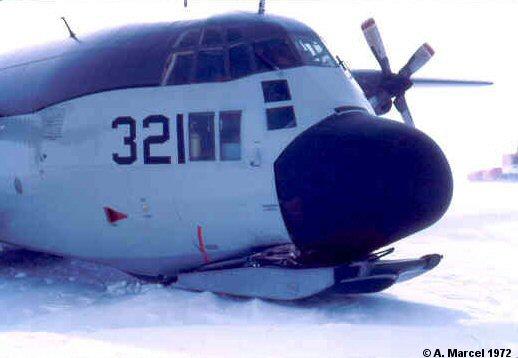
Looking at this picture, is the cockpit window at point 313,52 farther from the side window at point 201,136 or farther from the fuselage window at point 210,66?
the side window at point 201,136

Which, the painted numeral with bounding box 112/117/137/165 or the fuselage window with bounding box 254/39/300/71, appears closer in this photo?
the fuselage window with bounding box 254/39/300/71

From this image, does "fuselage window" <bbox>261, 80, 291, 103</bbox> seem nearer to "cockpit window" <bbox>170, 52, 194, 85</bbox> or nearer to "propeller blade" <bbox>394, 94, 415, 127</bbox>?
"cockpit window" <bbox>170, 52, 194, 85</bbox>

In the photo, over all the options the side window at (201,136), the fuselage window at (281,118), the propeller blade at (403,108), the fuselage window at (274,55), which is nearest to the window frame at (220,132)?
the side window at (201,136)

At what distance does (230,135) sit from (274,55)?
1.43m

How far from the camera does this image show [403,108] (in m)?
14.9

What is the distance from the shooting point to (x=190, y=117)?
940 cm

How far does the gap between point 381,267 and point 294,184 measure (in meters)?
1.93

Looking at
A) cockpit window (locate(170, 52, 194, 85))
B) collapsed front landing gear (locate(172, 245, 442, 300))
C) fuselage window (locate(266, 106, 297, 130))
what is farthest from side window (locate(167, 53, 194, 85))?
collapsed front landing gear (locate(172, 245, 442, 300))

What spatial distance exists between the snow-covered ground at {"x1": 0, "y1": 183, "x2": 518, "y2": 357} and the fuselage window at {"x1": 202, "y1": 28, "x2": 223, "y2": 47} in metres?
3.71

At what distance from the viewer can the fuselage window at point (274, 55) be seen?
9469 millimetres

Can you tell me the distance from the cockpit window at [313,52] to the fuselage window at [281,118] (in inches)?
39.2

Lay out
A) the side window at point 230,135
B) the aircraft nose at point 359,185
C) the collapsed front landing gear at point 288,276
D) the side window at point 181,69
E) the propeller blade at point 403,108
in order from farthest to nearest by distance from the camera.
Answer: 1. the propeller blade at point 403,108
2. the side window at point 181,69
3. the side window at point 230,135
4. the collapsed front landing gear at point 288,276
5. the aircraft nose at point 359,185

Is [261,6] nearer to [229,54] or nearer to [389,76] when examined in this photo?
[229,54]

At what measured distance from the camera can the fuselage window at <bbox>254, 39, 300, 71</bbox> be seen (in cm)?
947
